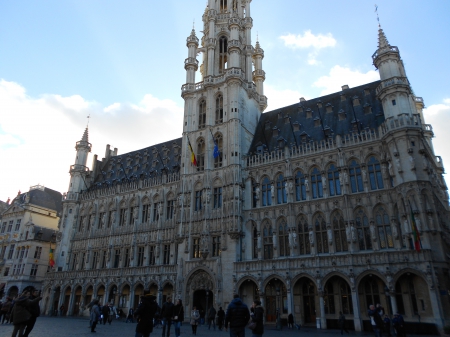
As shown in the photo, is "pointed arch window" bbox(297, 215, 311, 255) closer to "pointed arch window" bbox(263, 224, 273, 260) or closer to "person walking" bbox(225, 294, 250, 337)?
"pointed arch window" bbox(263, 224, 273, 260)

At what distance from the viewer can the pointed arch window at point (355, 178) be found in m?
33.9

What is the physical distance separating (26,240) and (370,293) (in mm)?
52833

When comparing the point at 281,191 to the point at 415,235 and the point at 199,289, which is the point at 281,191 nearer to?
the point at 199,289

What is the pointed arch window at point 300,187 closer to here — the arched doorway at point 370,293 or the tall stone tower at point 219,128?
the tall stone tower at point 219,128

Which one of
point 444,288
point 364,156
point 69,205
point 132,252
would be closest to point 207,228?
point 132,252

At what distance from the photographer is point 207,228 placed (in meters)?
39.0

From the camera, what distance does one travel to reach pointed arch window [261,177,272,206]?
3847 cm

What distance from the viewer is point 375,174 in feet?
110

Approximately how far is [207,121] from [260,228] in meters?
15.2

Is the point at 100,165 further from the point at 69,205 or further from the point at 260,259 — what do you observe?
the point at 260,259

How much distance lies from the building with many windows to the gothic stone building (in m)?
7.68

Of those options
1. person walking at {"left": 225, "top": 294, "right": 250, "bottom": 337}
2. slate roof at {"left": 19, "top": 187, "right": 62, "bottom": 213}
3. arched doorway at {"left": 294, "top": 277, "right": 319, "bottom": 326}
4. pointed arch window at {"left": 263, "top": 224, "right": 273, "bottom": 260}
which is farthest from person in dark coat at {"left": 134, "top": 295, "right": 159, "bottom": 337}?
slate roof at {"left": 19, "top": 187, "right": 62, "bottom": 213}

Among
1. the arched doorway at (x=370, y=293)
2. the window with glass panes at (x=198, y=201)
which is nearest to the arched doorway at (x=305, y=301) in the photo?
the arched doorway at (x=370, y=293)

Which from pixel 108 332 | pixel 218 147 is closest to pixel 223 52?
pixel 218 147
